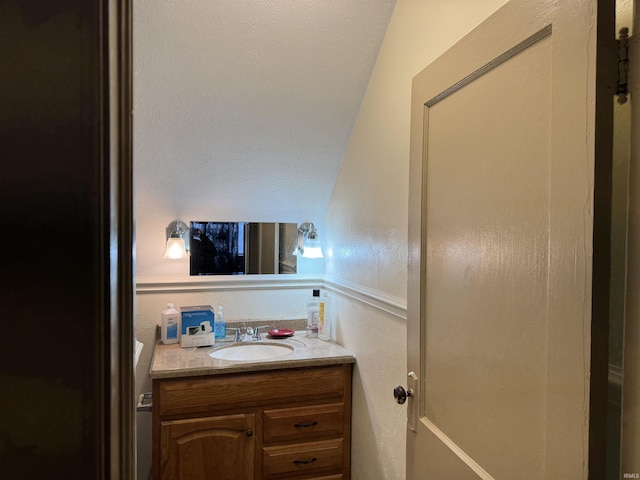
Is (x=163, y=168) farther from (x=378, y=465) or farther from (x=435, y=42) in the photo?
(x=378, y=465)

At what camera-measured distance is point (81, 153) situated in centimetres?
31

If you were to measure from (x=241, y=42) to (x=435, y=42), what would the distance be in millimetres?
785

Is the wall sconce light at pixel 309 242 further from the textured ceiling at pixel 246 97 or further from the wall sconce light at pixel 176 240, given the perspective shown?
the wall sconce light at pixel 176 240

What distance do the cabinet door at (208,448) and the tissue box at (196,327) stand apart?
430 mm

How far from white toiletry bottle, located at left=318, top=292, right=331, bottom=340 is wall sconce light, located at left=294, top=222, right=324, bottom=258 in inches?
11.7

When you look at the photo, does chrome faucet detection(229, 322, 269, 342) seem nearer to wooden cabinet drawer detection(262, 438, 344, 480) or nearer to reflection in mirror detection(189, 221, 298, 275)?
reflection in mirror detection(189, 221, 298, 275)

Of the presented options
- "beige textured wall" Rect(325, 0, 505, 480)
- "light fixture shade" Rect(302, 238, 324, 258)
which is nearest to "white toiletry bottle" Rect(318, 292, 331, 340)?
"beige textured wall" Rect(325, 0, 505, 480)

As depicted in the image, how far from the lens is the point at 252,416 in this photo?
1805mm

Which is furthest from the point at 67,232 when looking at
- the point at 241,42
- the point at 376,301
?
the point at 241,42

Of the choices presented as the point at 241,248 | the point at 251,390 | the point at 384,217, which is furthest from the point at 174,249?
the point at 384,217

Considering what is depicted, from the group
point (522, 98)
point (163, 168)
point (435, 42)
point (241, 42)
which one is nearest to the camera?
point (522, 98)

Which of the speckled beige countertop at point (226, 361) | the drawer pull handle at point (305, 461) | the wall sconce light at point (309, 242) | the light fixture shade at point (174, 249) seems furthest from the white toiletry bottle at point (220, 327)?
the drawer pull handle at point (305, 461)

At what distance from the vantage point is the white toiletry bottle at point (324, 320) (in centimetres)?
222

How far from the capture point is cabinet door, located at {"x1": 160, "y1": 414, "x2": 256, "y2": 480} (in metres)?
1.71
